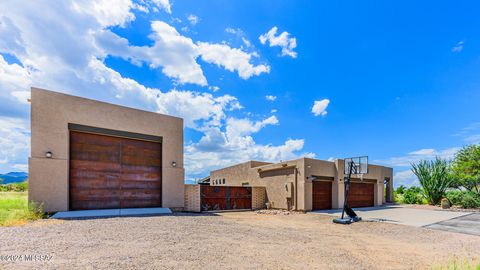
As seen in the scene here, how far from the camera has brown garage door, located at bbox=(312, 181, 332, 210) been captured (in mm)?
17547

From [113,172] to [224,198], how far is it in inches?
294

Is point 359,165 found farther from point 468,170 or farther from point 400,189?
point 400,189

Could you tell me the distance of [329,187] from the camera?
18.6m

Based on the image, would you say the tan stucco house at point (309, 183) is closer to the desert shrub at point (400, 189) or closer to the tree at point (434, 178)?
the tree at point (434, 178)

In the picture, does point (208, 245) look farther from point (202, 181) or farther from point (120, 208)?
point (202, 181)

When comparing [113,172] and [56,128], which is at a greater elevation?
[56,128]

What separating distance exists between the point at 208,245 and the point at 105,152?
7.97 m

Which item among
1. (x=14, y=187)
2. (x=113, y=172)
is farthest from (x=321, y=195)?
(x=14, y=187)

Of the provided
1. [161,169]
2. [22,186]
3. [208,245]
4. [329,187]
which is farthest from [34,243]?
[22,186]

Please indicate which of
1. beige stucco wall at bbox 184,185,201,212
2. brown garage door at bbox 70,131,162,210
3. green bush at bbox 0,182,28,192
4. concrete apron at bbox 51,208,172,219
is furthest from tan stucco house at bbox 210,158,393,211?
green bush at bbox 0,182,28,192

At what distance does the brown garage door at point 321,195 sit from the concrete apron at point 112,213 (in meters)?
10.0

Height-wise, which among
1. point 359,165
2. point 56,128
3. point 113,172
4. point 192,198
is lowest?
point 192,198

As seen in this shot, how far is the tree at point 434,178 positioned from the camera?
21859 mm

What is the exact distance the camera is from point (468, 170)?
71.6ft
